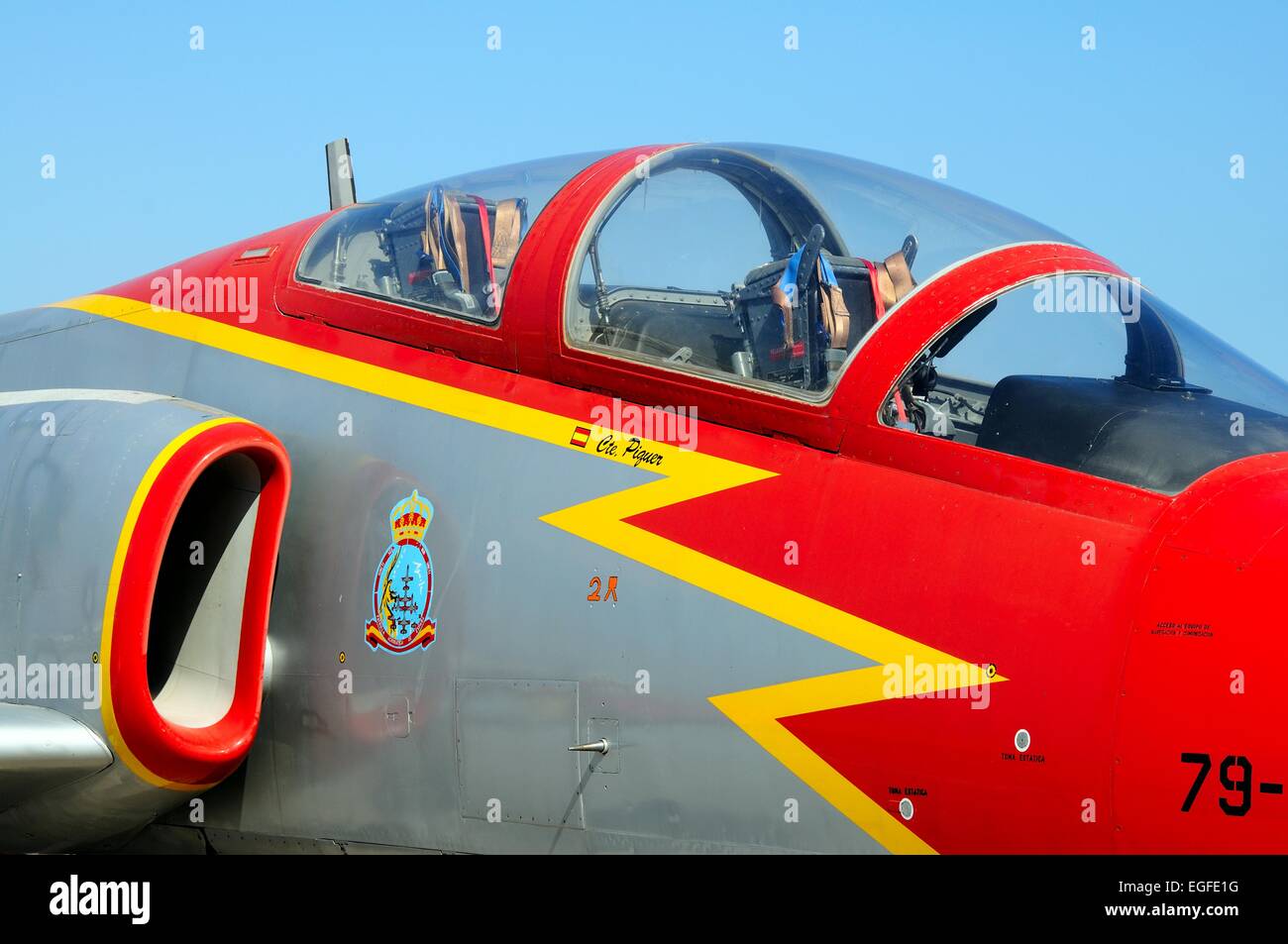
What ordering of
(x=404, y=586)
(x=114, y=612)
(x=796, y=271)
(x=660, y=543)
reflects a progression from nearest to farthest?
(x=660, y=543)
(x=796, y=271)
(x=114, y=612)
(x=404, y=586)

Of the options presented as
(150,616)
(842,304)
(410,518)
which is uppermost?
(842,304)

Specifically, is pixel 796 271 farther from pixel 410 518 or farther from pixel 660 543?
pixel 410 518

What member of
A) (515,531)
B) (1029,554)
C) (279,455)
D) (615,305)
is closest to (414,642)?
(515,531)

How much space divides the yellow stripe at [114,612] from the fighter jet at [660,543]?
0.05 feet

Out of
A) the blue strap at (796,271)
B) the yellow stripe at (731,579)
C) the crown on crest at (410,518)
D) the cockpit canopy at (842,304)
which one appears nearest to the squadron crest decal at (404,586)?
the crown on crest at (410,518)

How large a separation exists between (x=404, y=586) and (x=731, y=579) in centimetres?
137

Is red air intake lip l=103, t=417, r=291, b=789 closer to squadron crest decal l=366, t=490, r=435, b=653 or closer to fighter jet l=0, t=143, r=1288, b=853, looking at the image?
fighter jet l=0, t=143, r=1288, b=853

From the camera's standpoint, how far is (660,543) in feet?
15.3

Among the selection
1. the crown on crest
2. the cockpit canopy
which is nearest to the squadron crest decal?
the crown on crest

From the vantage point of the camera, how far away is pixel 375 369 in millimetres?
5715

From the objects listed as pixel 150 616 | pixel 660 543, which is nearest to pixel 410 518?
pixel 150 616

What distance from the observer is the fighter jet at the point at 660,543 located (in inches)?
155

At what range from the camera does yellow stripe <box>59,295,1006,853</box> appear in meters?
4.18

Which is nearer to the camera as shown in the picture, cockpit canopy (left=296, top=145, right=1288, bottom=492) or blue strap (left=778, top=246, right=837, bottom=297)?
cockpit canopy (left=296, top=145, right=1288, bottom=492)
